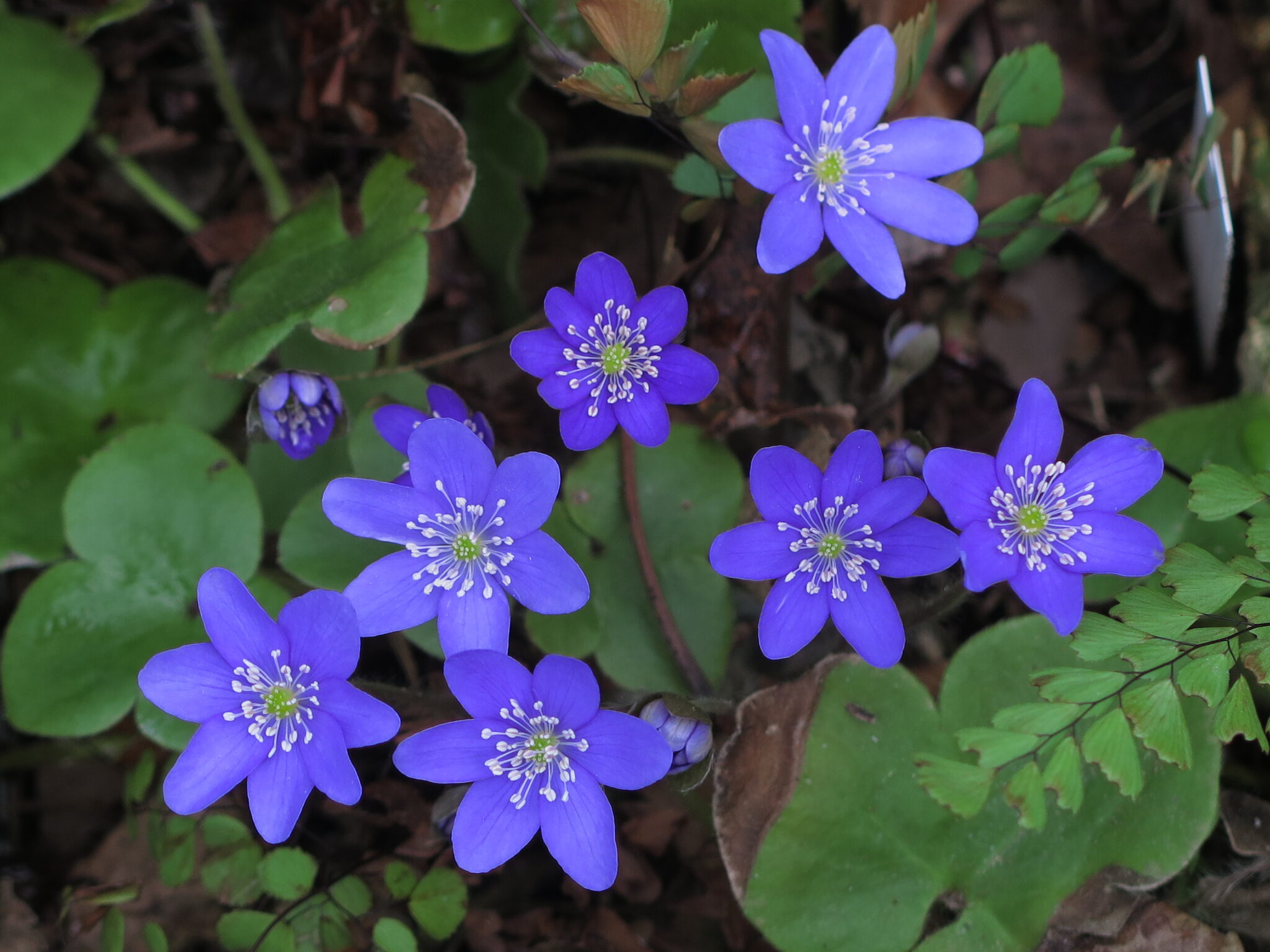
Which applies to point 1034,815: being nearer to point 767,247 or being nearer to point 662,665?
point 662,665

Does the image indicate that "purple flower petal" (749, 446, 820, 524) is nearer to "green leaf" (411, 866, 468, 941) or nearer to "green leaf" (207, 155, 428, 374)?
"green leaf" (207, 155, 428, 374)

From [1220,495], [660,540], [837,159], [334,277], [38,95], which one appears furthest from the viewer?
[38,95]

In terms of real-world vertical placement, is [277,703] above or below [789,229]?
below

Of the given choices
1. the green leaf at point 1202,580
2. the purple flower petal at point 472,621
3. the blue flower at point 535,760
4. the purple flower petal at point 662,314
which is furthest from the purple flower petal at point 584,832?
the green leaf at point 1202,580

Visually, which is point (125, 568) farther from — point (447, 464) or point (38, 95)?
point (38, 95)

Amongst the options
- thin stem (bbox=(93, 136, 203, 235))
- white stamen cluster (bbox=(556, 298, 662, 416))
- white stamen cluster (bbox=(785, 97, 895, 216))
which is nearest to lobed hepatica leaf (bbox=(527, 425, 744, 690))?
white stamen cluster (bbox=(556, 298, 662, 416))

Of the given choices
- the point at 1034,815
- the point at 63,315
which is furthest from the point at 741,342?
the point at 63,315

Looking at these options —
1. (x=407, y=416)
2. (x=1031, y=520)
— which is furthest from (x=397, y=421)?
(x=1031, y=520)
